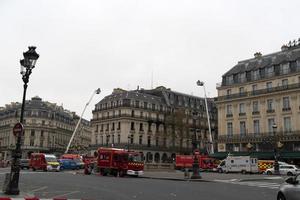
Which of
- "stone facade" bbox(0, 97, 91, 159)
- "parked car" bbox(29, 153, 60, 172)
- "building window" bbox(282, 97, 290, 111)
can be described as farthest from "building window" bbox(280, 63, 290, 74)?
A: "stone facade" bbox(0, 97, 91, 159)

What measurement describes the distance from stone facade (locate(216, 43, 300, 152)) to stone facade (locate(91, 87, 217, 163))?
13.8 metres

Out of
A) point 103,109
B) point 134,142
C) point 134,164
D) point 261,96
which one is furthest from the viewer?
point 103,109

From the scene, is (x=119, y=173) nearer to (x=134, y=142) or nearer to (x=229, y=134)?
(x=229, y=134)

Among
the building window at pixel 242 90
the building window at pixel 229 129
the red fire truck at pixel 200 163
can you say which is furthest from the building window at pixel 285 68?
the red fire truck at pixel 200 163

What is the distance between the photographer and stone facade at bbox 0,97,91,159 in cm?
10431

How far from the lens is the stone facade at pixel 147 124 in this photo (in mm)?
80188

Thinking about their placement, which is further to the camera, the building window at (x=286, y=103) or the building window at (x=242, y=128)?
the building window at (x=242, y=128)

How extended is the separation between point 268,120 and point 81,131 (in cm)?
8053

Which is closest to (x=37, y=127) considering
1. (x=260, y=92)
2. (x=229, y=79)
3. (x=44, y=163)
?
(x=229, y=79)

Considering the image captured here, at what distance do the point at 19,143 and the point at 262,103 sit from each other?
51413 mm

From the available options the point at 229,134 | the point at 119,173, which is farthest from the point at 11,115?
Result: the point at 119,173

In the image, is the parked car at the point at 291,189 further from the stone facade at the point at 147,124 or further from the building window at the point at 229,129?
the stone facade at the point at 147,124

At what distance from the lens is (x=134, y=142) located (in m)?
80.4

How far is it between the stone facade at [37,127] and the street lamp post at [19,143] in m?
86.3
